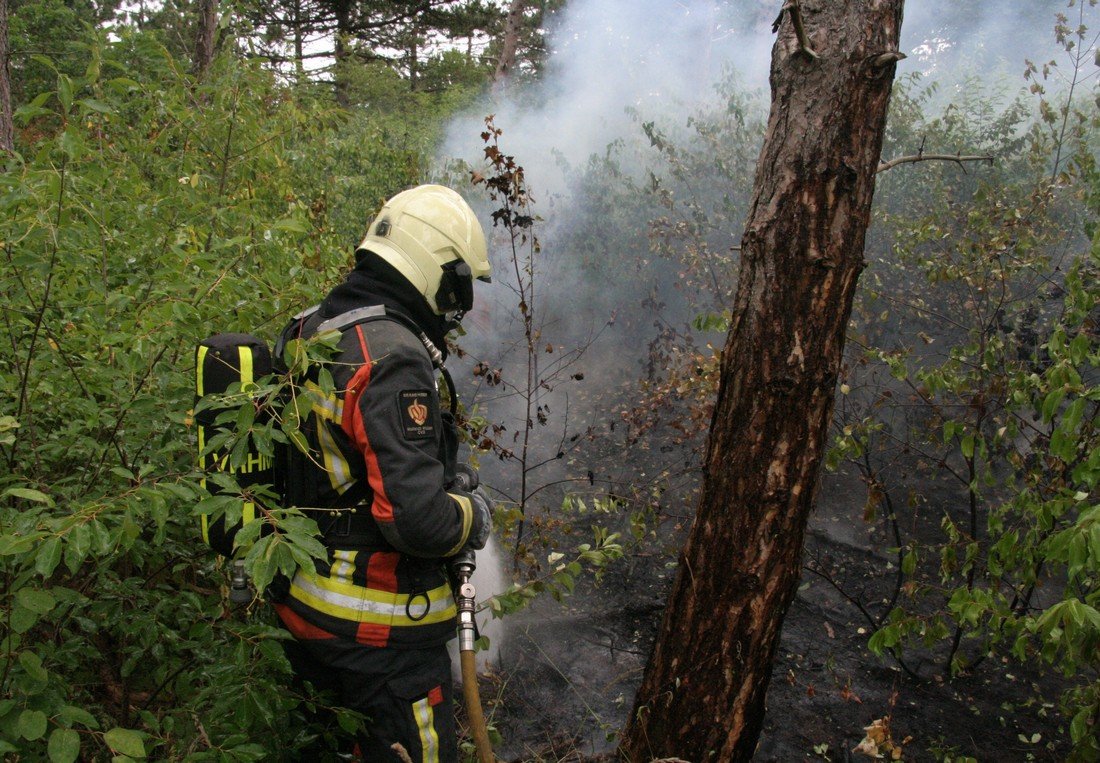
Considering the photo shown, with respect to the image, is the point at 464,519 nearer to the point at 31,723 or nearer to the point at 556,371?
the point at 31,723

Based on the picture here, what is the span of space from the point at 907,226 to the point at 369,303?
16.6 feet

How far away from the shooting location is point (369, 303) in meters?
2.47

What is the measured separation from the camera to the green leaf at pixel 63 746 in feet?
4.90

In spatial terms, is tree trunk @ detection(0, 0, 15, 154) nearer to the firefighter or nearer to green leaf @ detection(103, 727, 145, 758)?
the firefighter

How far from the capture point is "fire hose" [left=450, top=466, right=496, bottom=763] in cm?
230

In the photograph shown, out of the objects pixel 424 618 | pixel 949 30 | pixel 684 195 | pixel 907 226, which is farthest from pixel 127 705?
pixel 949 30

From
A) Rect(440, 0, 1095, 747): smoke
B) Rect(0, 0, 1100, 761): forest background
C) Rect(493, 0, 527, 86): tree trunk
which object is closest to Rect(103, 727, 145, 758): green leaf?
Rect(0, 0, 1100, 761): forest background

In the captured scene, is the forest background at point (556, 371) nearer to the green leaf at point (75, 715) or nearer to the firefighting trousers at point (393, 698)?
the green leaf at point (75, 715)

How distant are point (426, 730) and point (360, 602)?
1.48ft

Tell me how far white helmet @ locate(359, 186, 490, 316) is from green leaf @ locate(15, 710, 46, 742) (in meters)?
1.51

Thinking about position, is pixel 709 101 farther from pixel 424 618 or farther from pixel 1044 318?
pixel 424 618

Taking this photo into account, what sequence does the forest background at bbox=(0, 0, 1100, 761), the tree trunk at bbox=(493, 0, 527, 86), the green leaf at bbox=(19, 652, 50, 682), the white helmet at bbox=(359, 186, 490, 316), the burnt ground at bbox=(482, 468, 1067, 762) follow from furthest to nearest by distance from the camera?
the tree trunk at bbox=(493, 0, 527, 86), the burnt ground at bbox=(482, 468, 1067, 762), the white helmet at bbox=(359, 186, 490, 316), the forest background at bbox=(0, 0, 1100, 761), the green leaf at bbox=(19, 652, 50, 682)

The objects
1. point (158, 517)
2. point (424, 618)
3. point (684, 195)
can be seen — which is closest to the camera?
point (158, 517)

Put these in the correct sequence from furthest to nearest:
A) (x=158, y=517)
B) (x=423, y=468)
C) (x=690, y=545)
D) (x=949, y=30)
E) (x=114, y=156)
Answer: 1. (x=949, y=30)
2. (x=114, y=156)
3. (x=690, y=545)
4. (x=423, y=468)
5. (x=158, y=517)
